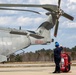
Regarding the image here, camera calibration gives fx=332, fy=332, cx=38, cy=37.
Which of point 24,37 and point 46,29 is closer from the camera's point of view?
point 24,37

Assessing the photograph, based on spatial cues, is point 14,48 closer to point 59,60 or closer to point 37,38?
point 37,38

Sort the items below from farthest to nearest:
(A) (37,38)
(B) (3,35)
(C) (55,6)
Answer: (A) (37,38)
(B) (3,35)
(C) (55,6)

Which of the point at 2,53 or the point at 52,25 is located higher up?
the point at 52,25

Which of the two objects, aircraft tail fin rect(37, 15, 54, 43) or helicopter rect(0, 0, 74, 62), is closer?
helicopter rect(0, 0, 74, 62)

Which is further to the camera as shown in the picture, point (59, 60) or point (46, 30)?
point (46, 30)

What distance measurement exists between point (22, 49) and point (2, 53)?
91.6 inches

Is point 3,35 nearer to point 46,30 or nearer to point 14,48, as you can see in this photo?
point 14,48

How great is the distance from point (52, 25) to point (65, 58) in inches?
353

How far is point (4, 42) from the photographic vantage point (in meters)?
31.5

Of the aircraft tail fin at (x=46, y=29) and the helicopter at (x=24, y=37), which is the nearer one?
the helicopter at (x=24, y=37)

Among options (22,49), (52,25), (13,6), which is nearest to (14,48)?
(22,49)

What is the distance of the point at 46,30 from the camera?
34.9 metres

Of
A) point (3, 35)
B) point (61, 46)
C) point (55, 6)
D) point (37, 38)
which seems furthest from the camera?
point (37, 38)

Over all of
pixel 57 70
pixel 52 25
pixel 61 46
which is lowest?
pixel 57 70
